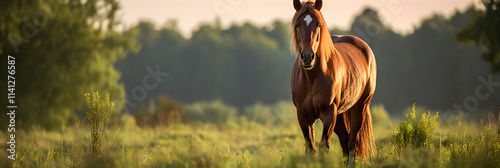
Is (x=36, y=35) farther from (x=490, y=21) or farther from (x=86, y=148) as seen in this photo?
(x=490, y=21)

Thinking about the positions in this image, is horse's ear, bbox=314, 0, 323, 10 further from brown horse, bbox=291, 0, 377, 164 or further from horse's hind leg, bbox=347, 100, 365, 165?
horse's hind leg, bbox=347, 100, 365, 165

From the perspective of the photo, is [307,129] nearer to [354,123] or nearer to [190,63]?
[354,123]

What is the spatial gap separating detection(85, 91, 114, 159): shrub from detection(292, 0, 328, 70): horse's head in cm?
276

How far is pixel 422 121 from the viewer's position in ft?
23.9

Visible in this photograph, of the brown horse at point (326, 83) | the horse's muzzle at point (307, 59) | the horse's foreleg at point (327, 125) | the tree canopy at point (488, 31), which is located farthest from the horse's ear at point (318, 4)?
the tree canopy at point (488, 31)

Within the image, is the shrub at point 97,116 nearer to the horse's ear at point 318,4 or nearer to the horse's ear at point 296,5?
the horse's ear at point 296,5

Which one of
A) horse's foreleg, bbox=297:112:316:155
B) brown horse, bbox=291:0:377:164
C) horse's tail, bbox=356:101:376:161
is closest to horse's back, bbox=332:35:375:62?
brown horse, bbox=291:0:377:164

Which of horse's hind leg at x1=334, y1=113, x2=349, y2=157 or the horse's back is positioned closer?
horse's hind leg at x1=334, y1=113, x2=349, y2=157

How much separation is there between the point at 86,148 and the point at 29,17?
1190cm

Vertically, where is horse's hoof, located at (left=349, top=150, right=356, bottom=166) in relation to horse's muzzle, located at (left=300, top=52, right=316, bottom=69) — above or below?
below

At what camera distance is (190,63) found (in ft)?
178

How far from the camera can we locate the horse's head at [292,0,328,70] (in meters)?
5.24

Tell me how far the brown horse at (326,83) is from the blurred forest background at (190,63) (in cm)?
45

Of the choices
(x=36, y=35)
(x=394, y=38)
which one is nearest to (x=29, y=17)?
(x=36, y=35)
